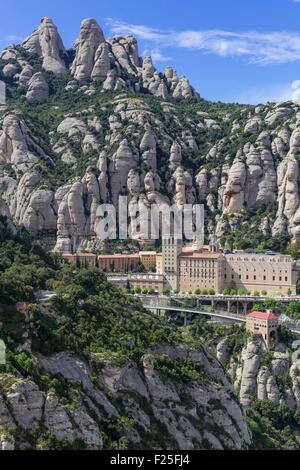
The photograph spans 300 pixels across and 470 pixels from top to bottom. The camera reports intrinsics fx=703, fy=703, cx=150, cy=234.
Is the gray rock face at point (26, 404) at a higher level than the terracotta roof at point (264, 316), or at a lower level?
higher

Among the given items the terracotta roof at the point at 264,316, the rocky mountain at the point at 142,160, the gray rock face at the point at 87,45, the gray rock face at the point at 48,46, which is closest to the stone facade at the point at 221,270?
the rocky mountain at the point at 142,160

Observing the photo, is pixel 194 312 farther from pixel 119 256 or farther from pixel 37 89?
pixel 37 89

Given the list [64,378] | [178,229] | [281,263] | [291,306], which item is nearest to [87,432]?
[64,378]

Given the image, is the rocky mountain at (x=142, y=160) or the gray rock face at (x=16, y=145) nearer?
the rocky mountain at (x=142, y=160)

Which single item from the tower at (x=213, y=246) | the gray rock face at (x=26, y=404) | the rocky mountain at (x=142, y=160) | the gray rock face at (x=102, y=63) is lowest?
the gray rock face at (x=26, y=404)

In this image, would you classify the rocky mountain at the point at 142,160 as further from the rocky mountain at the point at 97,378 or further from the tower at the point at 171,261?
the rocky mountain at the point at 97,378

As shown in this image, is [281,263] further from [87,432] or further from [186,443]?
[87,432]
